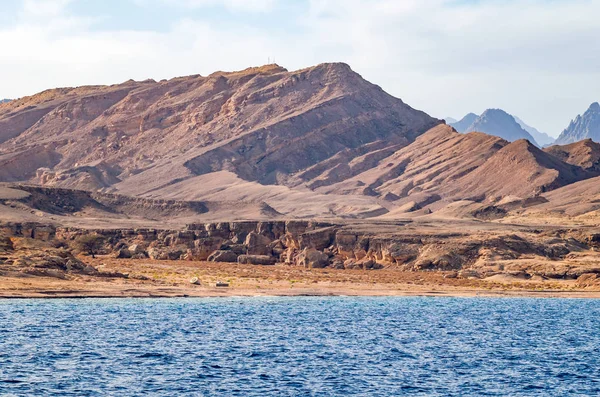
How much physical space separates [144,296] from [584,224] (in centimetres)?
7224

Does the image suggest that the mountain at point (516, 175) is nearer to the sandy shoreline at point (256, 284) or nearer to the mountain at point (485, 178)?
the mountain at point (485, 178)

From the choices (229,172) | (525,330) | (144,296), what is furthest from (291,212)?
(525,330)

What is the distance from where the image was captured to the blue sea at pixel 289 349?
34.1m

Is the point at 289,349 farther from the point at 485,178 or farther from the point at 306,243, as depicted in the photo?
the point at 485,178

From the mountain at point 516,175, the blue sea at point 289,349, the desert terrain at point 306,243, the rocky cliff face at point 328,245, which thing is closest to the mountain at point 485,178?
the mountain at point 516,175

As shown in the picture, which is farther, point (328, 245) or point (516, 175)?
point (516, 175)

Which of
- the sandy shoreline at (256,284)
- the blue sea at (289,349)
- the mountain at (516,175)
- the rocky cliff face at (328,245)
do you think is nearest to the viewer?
the blue sea at (289,349)

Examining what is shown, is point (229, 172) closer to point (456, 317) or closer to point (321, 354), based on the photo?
point (456, 317)

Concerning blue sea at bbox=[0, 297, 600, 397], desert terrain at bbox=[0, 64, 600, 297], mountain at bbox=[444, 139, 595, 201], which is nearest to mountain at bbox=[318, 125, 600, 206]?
mountain at bbox=[444, 139, 595, 201]

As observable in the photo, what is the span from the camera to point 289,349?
143 ft

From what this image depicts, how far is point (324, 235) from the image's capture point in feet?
354

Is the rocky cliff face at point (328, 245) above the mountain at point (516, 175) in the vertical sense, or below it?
below

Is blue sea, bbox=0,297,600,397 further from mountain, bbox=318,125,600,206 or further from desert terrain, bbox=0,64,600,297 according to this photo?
mountain, bbox=318,125,600,206

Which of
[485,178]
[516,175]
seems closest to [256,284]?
[516,175]
